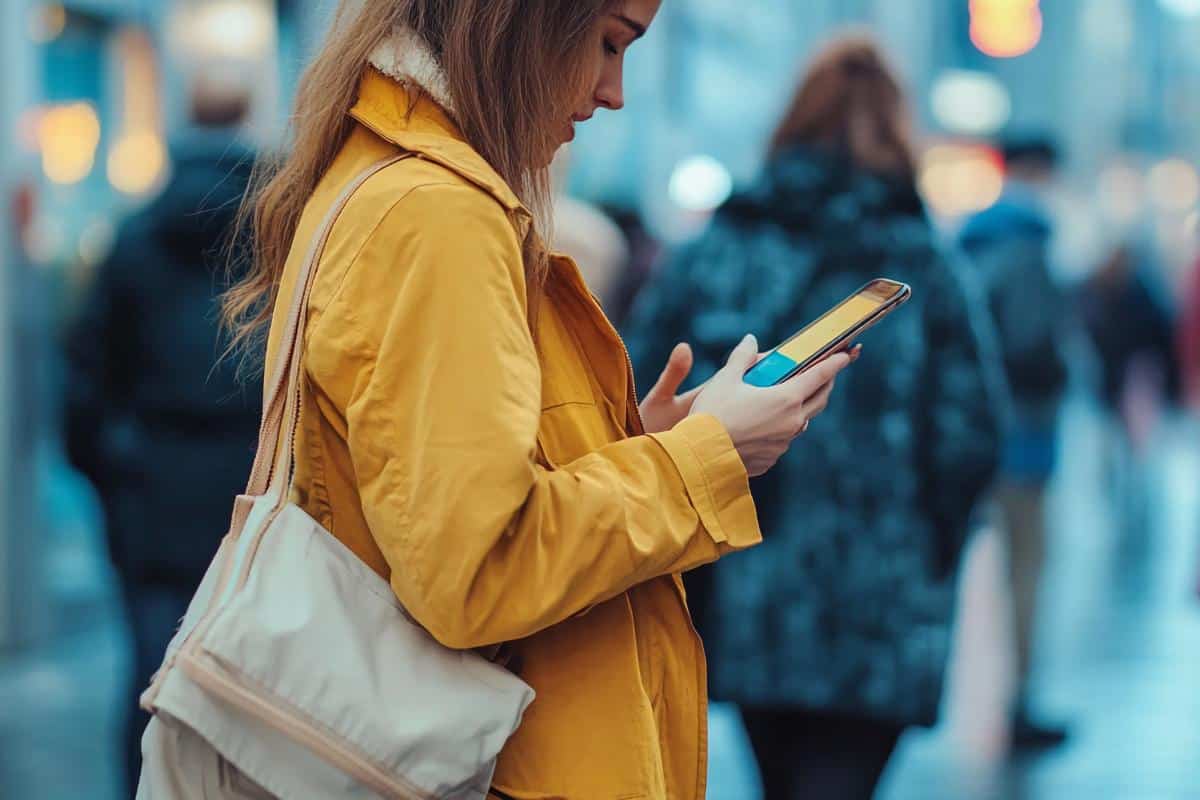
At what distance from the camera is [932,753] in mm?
6520

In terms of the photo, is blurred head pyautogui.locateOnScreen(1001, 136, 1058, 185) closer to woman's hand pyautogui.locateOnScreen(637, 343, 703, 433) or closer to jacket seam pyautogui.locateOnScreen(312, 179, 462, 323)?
woman's hand pyautogui.locateOnScreen(637, 343, 703, 433)

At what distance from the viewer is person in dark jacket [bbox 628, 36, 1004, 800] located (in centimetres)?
378

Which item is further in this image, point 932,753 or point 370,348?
point 932,753

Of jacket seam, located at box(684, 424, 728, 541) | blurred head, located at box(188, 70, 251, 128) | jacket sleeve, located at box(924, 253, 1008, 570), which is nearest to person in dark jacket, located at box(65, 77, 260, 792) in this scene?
blurred head, located at box(188, 70, 251, 128)

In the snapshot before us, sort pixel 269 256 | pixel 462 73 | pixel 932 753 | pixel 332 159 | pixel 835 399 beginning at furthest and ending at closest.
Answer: pixel 932 753 < pixel 835 399 < pixel 269 256 < pixel 332 159 < pixel 462 73

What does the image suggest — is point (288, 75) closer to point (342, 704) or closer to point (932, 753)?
point (932, 753)

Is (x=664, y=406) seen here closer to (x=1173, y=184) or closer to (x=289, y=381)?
(x=289, y=381)

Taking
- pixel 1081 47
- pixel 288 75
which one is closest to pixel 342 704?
pixel 288 75

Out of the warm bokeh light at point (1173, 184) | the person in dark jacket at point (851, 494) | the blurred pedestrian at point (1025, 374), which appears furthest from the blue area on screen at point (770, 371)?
the warm bokeh light at point (1173, 184)

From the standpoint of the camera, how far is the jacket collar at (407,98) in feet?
6.64

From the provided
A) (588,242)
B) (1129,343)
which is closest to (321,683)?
(588,242)

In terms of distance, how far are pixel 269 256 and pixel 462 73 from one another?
16.6 inches

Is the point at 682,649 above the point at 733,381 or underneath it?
underneath

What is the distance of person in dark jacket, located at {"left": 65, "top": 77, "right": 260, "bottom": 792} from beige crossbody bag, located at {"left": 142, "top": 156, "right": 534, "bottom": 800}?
7.83 ft
